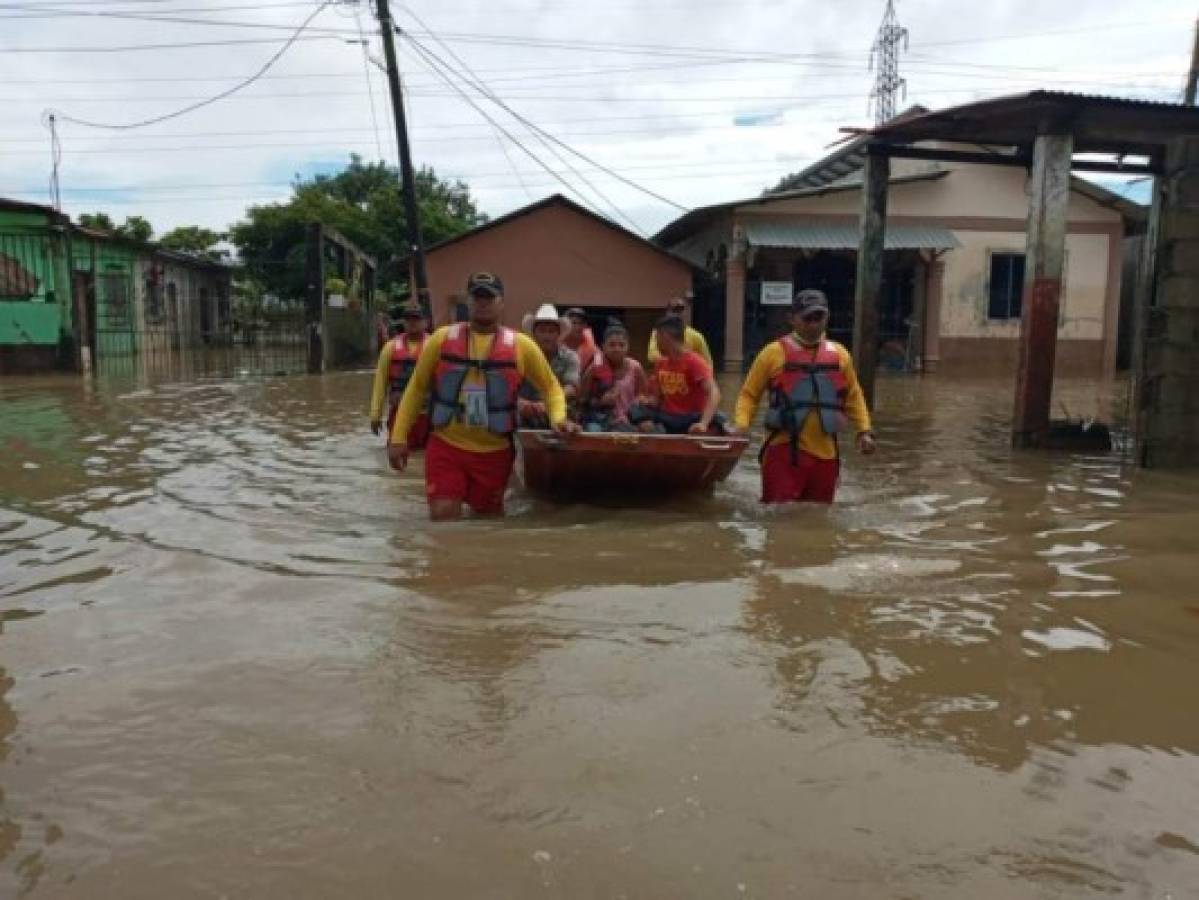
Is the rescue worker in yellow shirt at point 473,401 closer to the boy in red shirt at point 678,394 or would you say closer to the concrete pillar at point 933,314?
the boy in red shirt at point 678,394

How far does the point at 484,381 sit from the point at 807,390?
209cm

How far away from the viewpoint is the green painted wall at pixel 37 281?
20172 mm

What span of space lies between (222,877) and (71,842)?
0.46 metres

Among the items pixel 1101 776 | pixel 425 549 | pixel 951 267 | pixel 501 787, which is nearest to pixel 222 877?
pixel 501 787

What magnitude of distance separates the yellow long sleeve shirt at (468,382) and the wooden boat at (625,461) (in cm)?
41

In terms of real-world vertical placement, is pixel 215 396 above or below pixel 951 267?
below

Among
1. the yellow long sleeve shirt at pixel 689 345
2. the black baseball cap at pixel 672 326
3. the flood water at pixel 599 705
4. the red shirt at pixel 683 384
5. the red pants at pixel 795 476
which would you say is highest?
the black baseball cap at pixel 672 326

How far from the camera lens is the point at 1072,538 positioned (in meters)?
6.39

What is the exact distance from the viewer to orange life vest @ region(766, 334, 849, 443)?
6.79 meters

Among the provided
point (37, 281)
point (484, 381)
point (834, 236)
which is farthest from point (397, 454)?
point (834, 236)

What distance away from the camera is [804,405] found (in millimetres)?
6789

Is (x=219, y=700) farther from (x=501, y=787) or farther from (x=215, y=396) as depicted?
(x=215, y=396)

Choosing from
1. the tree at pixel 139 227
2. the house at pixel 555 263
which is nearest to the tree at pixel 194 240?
the tree at pixel 139 227

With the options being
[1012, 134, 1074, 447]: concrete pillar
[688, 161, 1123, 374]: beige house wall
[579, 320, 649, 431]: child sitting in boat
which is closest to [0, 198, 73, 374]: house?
[579, 320, 649, 431]: child sitting in boat
